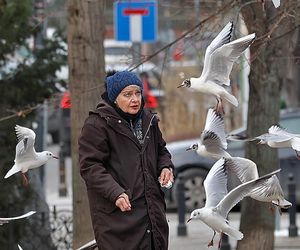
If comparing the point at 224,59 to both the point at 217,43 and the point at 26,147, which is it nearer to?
the point at 217,43

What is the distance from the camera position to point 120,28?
1297 centimetres

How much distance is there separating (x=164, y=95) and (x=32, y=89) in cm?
1646

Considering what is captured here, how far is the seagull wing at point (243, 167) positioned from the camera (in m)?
6.86

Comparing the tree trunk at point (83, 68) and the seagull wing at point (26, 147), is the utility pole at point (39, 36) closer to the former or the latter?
the tree trunk at point (83, 68)

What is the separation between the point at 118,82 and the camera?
20.0 feet

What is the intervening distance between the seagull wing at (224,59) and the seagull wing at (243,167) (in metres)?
0.58

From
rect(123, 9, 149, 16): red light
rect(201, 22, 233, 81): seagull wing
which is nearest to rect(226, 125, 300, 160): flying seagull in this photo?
rect(201, 22, 233, 81): seagull wing

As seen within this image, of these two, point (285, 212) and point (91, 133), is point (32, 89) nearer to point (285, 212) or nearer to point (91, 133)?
point (91, 133)

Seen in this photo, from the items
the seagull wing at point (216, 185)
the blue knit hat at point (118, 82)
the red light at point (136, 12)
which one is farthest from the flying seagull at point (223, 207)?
the red light at point (136, 12)

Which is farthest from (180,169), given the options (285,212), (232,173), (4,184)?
(232,173)

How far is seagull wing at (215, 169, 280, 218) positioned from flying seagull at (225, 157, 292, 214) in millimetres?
77

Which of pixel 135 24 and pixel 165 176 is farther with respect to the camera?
pixel 135 24

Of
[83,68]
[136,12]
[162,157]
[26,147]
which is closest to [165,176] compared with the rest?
[162,157]

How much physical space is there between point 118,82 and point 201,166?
10.3 metres
